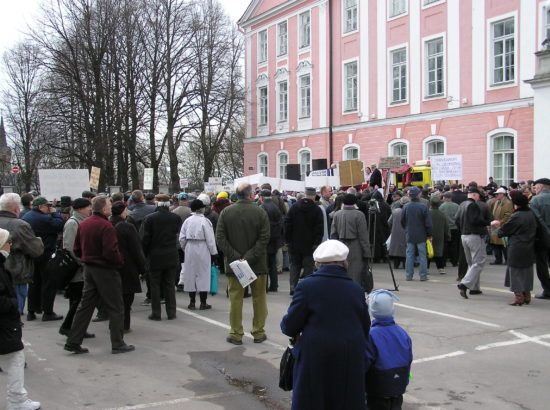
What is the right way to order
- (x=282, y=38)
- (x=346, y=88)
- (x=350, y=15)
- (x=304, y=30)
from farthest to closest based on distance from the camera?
(x=282, y=38) < (x=304, y=30) < (x=346, y=88) < (x=350, y=15)

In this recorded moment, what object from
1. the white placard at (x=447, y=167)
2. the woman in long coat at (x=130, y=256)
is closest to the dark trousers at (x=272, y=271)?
the woman in long coat at (x=130, y=256)

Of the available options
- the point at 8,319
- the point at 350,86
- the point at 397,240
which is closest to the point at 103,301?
the point at 8,319

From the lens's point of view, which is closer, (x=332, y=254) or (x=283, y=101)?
(x=332, y=254)

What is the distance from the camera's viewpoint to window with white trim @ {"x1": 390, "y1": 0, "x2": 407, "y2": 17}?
28.2 metres

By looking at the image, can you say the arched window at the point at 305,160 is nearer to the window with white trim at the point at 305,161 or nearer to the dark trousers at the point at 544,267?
the window with white trim at the point at 305,161

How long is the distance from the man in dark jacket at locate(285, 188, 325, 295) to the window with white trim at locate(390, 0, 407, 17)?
→ 2086 cm

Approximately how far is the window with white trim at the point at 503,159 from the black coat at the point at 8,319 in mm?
21977

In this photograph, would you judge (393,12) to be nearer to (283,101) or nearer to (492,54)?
(492,54)

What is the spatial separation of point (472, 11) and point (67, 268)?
2202cm

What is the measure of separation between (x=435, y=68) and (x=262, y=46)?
50.4 feet

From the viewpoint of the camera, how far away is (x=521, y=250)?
31.7ft

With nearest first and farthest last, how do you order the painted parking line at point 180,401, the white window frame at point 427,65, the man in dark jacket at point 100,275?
the painted parking line at point 180,401 → the man in dark jacket at point 100,275 → the white window frame at point 427,65

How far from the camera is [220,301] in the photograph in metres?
10.7

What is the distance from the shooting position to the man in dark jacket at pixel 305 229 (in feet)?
33.6
